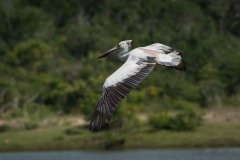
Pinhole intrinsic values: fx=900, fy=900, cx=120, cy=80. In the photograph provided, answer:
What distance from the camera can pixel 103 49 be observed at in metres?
32.5

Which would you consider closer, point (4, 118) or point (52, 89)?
point (4, 118)

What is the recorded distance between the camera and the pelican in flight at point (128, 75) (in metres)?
10.3

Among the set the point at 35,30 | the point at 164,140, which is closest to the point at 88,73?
the point at 164,140

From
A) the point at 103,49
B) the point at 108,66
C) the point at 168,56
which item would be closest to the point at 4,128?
the point at 108,66

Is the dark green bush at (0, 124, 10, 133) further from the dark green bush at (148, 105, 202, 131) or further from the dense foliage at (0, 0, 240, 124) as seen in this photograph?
the dark green bush at (148, 105, 202, 131)

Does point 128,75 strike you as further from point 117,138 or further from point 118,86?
point 117,138

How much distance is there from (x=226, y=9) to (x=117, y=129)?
1455 centimetres

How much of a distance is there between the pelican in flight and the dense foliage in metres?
13.0

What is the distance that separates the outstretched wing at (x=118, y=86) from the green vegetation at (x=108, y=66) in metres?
12.2

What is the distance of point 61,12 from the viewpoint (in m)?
38.6

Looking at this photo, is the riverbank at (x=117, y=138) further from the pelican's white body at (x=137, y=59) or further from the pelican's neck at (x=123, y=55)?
the pelican's white body at (x=137, y=59)

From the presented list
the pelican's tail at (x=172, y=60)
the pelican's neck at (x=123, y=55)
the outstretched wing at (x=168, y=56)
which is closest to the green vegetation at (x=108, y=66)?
the pelican's neck at (x=123, y=55)

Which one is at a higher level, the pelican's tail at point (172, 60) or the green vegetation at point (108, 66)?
the green vegetation at point (108, 66)

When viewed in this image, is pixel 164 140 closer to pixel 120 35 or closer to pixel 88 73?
pixel 88 73
